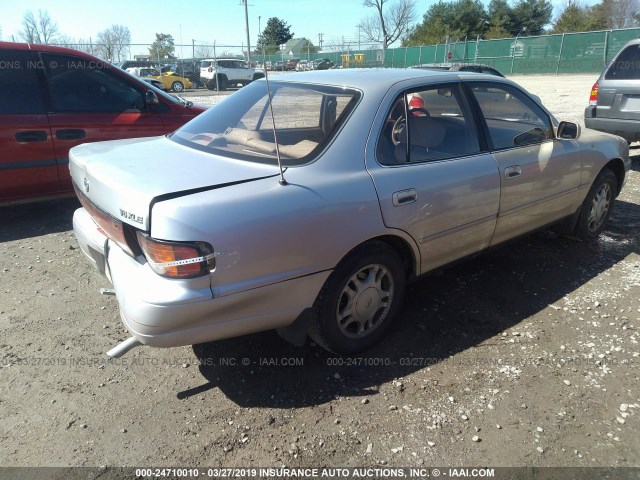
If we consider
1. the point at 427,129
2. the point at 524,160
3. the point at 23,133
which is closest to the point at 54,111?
the point at 23,133

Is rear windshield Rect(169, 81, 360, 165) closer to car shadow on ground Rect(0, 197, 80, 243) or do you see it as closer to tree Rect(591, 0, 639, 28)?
car shadow on ground Rect(0, 197, 80, 243)

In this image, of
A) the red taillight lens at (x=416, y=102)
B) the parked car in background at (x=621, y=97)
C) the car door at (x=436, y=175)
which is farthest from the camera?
the parked car in background at (x=621, y=97)

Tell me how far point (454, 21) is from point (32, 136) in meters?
55.0

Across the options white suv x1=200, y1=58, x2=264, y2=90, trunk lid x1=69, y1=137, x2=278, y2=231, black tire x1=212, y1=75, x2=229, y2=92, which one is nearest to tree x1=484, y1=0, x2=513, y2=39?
white suv x1=200, y1=58, x2=264, y2=90

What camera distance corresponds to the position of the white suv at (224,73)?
27.2m

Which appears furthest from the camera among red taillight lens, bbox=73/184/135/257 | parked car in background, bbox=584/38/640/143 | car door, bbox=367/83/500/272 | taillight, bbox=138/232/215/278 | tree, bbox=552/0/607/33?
tree, bbox=552/0/607/33

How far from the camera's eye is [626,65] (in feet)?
23.9

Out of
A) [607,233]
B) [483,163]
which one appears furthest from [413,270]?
[607,233]

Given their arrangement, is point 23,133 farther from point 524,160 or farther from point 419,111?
point 524,160

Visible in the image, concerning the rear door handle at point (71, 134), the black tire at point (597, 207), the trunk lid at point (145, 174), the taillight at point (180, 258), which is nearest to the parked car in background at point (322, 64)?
the rear door handle at point (71, 134)

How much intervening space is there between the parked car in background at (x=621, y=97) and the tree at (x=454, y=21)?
46.8 meters

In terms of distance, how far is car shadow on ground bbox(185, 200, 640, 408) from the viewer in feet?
8.99

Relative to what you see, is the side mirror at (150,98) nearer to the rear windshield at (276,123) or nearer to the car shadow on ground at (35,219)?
the car shadow on ground at (35,219)

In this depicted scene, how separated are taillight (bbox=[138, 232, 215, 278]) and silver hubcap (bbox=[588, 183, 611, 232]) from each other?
3755mm
